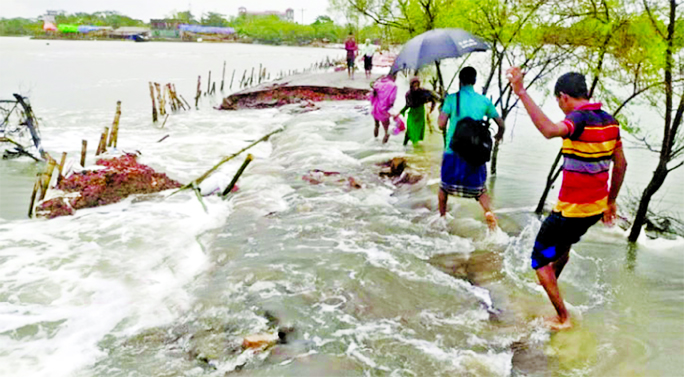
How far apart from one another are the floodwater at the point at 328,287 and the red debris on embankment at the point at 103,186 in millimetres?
343

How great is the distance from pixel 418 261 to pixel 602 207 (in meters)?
2.49

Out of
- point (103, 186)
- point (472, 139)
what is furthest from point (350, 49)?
point (472, 139)

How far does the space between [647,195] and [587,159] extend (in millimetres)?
2949

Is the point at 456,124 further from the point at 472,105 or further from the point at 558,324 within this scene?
the point at 558,324

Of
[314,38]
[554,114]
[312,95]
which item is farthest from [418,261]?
[314,38]

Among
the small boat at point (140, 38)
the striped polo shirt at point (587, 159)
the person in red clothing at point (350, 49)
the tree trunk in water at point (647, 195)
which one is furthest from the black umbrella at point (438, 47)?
the small boat at point (140, 38)

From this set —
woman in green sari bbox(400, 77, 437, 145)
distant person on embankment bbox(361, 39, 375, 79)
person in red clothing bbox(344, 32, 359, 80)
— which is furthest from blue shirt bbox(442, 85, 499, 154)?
Answer: distant person on embankment bbox(361, 39, 375, 79)

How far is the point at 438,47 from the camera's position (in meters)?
6.80

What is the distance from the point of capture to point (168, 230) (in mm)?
8250

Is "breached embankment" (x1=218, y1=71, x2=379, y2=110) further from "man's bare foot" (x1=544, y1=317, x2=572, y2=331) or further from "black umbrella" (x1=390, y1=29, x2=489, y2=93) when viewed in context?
"man's bare foot" (x1=544, y1=317, x2=572, y2=331)

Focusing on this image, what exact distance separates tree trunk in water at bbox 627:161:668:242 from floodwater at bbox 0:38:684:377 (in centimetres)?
18

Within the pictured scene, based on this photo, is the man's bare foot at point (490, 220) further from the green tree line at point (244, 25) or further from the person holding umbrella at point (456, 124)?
the green tree line at point (244, 25)

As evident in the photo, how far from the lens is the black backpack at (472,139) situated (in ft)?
19.2

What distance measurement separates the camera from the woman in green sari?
33.1 ft
